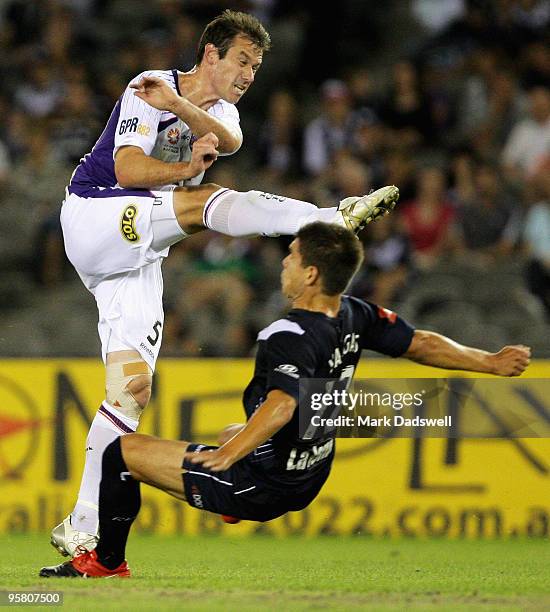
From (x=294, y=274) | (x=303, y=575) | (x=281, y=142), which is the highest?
(x=281, y=142)

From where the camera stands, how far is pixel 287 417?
607cm

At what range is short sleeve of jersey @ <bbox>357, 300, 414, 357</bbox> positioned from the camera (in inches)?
264

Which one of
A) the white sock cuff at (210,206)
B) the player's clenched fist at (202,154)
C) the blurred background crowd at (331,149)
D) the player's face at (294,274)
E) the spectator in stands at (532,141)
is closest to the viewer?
the player's face at (294,274)

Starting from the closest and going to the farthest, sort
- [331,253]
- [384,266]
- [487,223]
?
[331,253]
[384,266]
[487,223]

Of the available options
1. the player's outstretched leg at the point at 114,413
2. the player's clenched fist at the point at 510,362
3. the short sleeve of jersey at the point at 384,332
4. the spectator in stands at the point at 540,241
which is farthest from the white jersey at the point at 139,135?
the spectator in stands at the point at 540,241

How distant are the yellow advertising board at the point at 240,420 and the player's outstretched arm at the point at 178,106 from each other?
3.73m

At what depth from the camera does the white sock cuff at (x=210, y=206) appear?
691cm

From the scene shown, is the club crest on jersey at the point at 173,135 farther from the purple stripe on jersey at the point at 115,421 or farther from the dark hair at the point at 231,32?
the purple stripe on jersey at the point at 115,421

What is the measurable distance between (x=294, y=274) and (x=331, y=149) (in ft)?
25.2

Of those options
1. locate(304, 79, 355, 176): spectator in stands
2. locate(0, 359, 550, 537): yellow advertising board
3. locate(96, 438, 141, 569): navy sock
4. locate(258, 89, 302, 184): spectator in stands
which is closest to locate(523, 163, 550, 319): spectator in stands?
locate(0, 359, 550, 537): yellow advertising board

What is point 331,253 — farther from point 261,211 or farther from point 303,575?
point 303,575

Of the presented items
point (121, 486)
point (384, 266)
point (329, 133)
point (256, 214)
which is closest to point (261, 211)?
point (256, 214)

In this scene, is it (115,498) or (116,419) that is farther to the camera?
(116,419)

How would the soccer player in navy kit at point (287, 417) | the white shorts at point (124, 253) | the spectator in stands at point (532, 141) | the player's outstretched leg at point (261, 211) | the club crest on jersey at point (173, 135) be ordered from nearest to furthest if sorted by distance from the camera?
the soccer player in navy kit at point (287, 417) → the player's outstretched leg at point (261, 211) → the white shorts at point (124, 253) → the club crest on jersey at point (173, 135) → the spectator in stands at point (532, 141)
